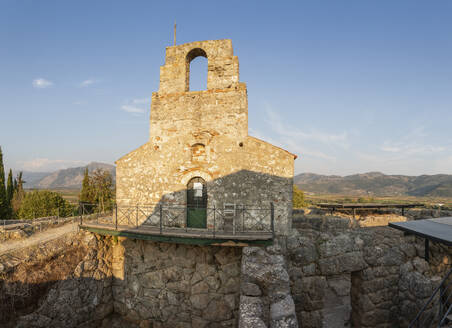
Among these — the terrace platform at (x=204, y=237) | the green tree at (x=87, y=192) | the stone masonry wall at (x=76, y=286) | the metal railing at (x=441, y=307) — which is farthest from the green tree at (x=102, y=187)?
the metal railing at (x=441, y=307)

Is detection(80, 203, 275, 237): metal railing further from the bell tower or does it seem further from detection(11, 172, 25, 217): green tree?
detection(11, 172, 25, 217): green tree

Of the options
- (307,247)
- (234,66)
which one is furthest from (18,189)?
(307,247)

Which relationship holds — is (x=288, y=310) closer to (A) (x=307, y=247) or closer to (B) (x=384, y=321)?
(A) (x=307, y=247)

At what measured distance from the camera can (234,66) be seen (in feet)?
32.3

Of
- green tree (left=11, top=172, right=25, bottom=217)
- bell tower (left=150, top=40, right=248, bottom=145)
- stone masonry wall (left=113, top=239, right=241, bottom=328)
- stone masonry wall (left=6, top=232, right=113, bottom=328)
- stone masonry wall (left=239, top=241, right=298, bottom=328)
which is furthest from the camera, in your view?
green tree (left=11, top=172, right=25, bottom=217)

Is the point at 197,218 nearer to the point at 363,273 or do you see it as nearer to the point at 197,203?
the point at 197,203

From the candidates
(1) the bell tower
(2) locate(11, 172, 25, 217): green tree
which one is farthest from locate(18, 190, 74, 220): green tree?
(1) the bell tower

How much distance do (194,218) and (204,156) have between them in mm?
2759

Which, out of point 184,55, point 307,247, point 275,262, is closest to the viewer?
point 275,262

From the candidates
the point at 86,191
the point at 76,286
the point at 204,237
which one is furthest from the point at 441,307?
the point at 86,191

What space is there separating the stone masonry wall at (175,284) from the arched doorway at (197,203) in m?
1.08

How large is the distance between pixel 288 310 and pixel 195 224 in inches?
215

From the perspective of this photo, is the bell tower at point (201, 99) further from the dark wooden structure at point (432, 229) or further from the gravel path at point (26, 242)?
the gravel path at point (26, 242)

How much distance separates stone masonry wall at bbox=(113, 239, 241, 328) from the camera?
8.77 m
